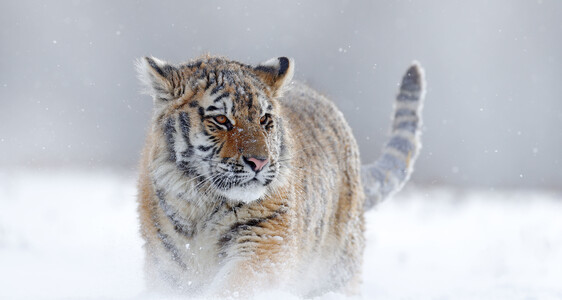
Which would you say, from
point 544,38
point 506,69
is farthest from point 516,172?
point 544,38

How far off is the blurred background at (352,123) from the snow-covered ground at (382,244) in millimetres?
40

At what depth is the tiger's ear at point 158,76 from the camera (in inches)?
203

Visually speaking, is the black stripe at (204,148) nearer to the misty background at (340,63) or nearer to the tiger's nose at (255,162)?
the tiger's nose at (255,162)

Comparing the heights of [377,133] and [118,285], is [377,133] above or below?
below

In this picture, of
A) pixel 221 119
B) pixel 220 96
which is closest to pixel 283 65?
pixel 220 96

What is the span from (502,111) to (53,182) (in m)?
29.5

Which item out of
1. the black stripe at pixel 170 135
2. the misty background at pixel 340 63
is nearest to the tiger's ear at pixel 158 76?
the black stripe at pixel 170 135

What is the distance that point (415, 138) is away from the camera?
8.00 meters

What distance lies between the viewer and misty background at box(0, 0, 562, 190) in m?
31.9

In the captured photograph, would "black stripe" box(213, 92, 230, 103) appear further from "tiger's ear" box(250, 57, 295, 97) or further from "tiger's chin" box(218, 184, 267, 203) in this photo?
"tiger's chin" box(218, 184, 267, 203)

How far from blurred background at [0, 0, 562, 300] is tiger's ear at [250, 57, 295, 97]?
1.52m

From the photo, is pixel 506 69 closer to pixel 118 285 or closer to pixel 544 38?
pixel 544 38

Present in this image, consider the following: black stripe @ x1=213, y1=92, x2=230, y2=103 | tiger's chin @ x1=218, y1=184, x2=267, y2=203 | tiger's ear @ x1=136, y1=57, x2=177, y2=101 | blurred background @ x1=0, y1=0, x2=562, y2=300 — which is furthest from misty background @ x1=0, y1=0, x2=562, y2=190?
tiger's chin @ x1=218, y1=184, x2=267, y2=203

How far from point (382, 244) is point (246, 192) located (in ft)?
18.5
